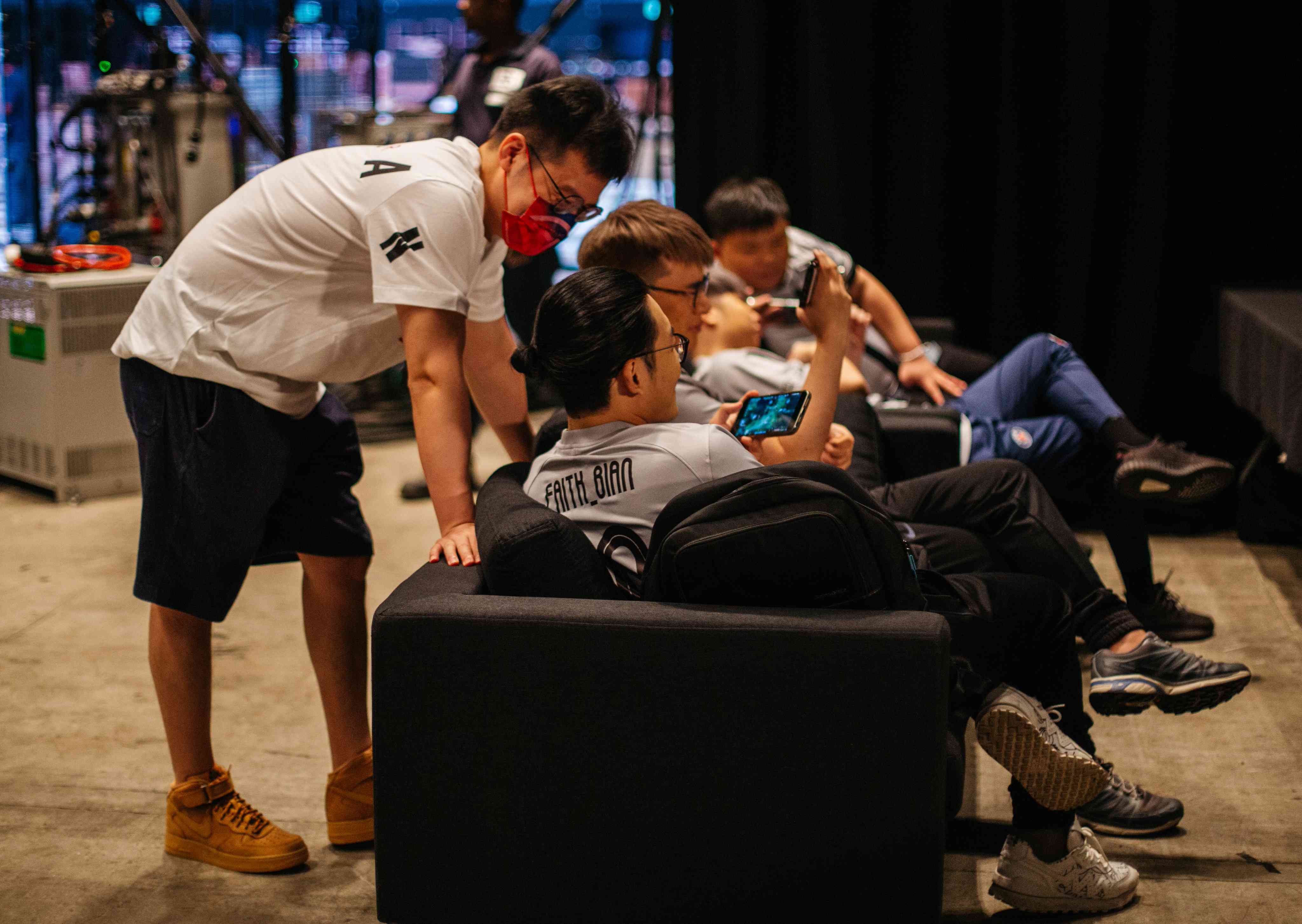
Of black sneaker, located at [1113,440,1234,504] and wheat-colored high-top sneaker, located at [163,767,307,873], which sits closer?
wheat-colored high-top sneaker, located at [163,767,307,873]

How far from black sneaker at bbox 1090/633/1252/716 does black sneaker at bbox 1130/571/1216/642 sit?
816 millimetres

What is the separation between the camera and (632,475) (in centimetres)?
169

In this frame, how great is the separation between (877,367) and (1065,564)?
47.2 inches

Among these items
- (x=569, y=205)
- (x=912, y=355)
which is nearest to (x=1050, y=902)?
(x=569, y=205)

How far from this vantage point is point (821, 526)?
1.46 m

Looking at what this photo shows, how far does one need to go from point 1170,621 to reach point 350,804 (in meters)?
1.96

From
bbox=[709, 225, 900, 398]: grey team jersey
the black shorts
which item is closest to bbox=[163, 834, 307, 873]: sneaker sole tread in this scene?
the black shorts

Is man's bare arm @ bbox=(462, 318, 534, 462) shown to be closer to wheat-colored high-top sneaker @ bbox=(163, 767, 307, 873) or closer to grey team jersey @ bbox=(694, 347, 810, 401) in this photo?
grey team jersey @ bbox=(694, 347, 810, 401)

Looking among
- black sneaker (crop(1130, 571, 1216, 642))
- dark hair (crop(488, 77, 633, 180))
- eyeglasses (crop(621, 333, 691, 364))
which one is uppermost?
dark hair (crop(488, 77, 633, 180))

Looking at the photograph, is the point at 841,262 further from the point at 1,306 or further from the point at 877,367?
the point at 1,306

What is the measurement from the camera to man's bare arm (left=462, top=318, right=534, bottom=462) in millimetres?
2160

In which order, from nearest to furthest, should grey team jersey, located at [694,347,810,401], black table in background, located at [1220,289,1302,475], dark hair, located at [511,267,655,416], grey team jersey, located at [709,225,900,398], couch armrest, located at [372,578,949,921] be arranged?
couch armrest, located at [372,578,949,921]
dark hair, located at [511,267,655,416]
grey team jersey, located at [694,347,810,401]
black table in background, located at [1220,289,1302,475]
grey team jersey, located at [709,225,900,398]

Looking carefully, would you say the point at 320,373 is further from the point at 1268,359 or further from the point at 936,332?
the point at 1268,359

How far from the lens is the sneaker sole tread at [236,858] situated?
6.75 ft
